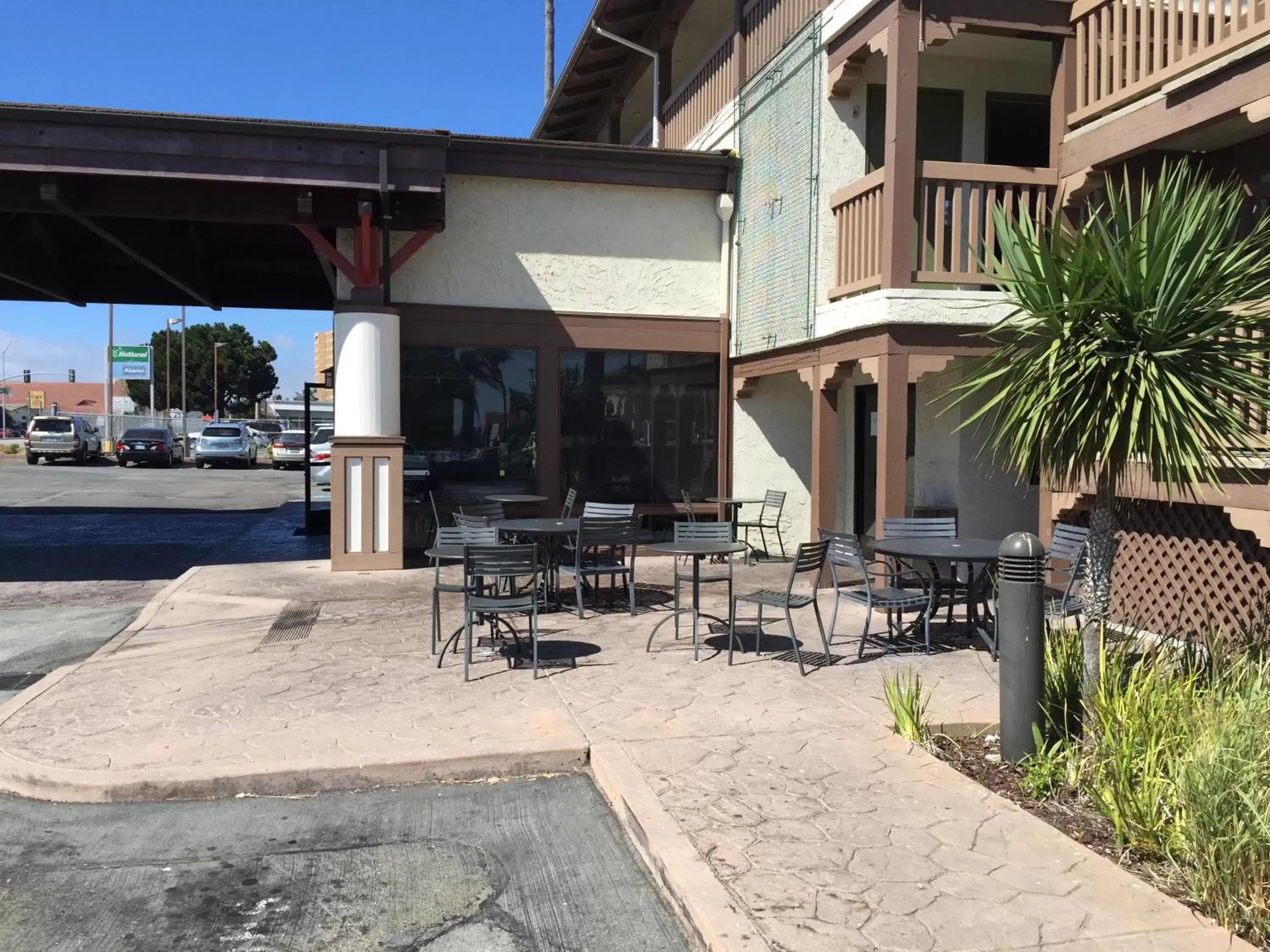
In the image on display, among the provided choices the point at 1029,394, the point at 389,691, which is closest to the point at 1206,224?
the point at 1029,394

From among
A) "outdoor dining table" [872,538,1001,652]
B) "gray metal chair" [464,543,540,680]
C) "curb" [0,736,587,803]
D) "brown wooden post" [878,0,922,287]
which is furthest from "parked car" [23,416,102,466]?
"outdoor dining table" [872,538,1001,652]

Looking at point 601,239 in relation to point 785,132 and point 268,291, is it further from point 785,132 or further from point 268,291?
point 268,291

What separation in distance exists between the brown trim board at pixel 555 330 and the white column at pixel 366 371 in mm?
588

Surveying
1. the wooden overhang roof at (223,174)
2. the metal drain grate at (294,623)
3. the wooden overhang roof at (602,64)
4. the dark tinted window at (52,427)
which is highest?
the wooden overhang roof at (602,64)

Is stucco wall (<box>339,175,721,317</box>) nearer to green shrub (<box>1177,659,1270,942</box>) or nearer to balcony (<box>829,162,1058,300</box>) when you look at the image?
balcony (<box>829,162,1058,300</box>)

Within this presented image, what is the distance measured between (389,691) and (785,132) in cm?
791

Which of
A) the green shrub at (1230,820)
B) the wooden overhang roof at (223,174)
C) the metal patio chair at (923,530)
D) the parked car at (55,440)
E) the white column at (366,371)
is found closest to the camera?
the green shrub at (1230,820)

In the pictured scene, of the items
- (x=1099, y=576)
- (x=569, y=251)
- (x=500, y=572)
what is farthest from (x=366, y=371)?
(x=1099, y=576)

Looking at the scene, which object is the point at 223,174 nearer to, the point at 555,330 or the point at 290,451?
the point at 555,330

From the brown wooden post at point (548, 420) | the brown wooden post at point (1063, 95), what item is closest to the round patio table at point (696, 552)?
the brown wooden post at point (548, 420)

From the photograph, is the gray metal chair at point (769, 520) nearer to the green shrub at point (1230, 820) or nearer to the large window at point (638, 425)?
the large window at point (638, 425)

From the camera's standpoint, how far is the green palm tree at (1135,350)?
448 centimetres

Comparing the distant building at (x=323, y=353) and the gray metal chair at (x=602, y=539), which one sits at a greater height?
the distant building at (x=323, y=353)

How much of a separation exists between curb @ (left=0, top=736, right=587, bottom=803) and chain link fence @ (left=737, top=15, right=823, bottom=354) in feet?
22.0
